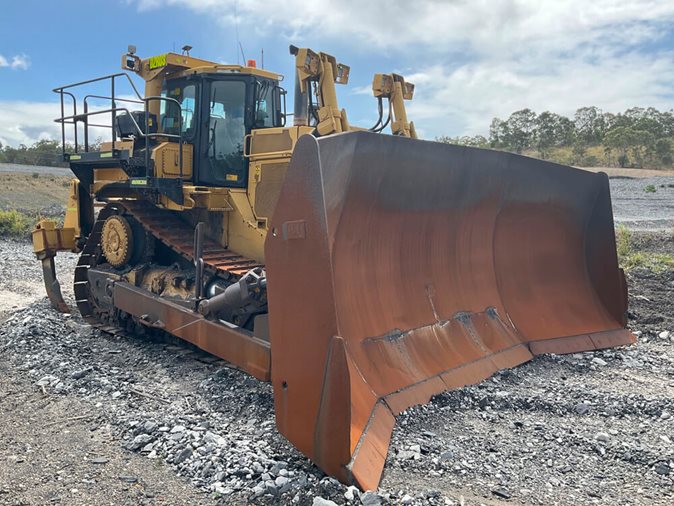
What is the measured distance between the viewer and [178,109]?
618cm

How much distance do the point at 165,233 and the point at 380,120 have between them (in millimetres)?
2662

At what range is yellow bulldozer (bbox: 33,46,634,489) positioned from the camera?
3.20 m

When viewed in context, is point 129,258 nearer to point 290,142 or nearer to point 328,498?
point 290,142

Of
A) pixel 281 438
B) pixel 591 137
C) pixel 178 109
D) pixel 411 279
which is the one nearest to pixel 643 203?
pixel 178 109

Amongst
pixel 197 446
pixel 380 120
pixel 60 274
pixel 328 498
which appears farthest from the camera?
pixel 60 274

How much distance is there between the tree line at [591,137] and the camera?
44.1 metres

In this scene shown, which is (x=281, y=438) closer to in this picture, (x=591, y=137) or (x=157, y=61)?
(x=157, y=61)

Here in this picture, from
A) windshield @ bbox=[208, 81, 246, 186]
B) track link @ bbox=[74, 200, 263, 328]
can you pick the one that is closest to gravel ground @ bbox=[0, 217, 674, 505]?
track link @ bbox=[74, 200, 263, 328]

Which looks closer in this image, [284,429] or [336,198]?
[284,429]

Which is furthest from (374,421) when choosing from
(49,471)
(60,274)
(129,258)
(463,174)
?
(60,274)

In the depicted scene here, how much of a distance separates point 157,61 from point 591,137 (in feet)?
168

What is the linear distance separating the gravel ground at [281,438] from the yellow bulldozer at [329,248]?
0.74ft

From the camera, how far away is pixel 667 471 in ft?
10.7

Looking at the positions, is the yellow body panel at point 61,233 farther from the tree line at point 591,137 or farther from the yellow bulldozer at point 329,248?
the tree line at point 591,137
